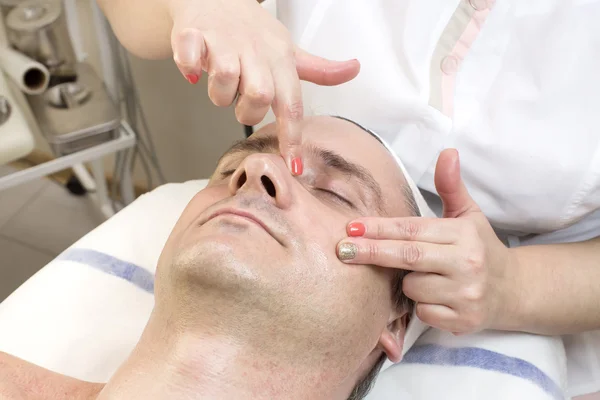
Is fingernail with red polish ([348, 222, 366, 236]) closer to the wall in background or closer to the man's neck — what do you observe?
the man's neck

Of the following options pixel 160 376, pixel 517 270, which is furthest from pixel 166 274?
pixel 517 270

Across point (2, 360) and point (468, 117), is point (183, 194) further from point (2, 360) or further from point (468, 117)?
point (468, 117)

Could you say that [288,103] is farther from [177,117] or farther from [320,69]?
[177,117]

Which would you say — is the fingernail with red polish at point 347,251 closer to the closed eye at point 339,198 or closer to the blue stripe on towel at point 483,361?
the closed eye at point 339,198

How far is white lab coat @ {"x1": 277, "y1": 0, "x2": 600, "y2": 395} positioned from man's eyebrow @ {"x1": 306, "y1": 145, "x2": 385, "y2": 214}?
200 millimetres

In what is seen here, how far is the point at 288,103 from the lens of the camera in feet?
2.31

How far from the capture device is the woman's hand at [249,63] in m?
0.67

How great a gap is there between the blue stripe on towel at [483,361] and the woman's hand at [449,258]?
0.28 ft

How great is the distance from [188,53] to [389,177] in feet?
1.25

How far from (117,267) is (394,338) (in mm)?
568

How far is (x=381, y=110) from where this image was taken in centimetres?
99

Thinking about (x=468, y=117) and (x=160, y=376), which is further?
(x=468, y=117)

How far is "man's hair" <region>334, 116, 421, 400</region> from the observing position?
2.67 feet

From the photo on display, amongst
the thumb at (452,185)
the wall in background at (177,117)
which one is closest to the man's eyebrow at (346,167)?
the thumb at (452,185)
